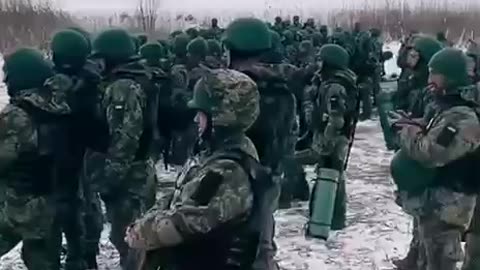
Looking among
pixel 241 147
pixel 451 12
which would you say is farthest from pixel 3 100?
pixel 451 12

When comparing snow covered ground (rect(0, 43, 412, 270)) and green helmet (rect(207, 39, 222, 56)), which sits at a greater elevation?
green helmet (rect(207, 39, 222, 56))

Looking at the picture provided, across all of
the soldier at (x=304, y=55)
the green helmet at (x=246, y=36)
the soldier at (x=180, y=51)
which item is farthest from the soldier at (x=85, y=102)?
the soldier at (x=304, y=55)

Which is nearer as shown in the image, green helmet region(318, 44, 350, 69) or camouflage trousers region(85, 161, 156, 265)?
camouflage trousers region(85, 161, 156, 265)

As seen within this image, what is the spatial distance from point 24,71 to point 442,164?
2.58 meters

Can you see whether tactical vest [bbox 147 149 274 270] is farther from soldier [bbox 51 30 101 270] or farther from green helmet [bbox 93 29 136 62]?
green helmet [bbox 93 29 136 62]

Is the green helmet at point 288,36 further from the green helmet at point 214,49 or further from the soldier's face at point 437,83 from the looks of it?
the soldier's face at point 437,83

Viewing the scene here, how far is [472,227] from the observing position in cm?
609

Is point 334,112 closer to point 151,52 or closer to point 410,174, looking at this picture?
point 151,52

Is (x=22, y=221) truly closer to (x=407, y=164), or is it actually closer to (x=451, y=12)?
(x=407, y=164)

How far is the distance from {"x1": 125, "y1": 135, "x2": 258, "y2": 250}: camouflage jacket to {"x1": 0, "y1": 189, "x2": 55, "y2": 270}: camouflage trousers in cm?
204

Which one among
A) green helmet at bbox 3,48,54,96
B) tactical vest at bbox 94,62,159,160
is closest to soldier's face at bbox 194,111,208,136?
green helmet at bbox 3,48,54,96

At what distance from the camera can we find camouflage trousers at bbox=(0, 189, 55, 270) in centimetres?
520

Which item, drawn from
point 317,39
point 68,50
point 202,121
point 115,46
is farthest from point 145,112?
point 317,39

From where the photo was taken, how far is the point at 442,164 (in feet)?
16.6
